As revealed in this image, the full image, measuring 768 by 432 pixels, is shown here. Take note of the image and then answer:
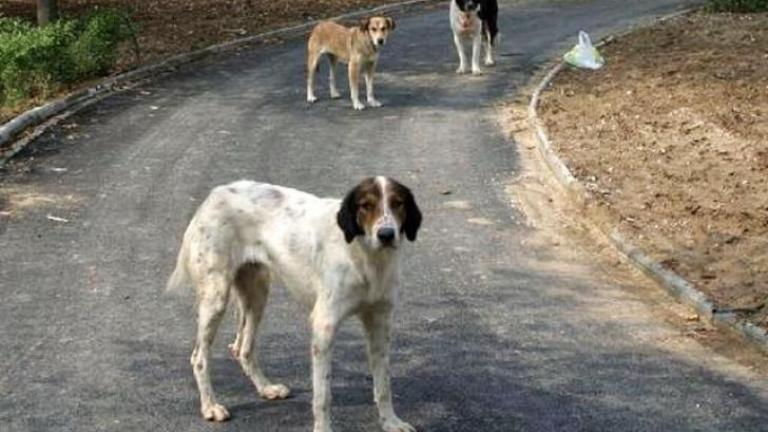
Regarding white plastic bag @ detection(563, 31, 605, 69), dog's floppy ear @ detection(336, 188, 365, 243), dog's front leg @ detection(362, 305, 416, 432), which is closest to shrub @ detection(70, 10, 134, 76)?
white plastic bag @ detection(563, 31, 605, 69)

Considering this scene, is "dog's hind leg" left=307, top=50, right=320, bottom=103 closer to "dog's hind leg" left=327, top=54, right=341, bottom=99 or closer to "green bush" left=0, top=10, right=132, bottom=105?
"dog's hind leg" left=327, top=54, right=341, bottom=99

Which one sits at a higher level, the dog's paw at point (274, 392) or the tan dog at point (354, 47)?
the tan dog at point (354, 47)

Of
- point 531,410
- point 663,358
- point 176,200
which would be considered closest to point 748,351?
point 663,358

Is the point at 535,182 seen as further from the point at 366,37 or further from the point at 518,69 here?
the point at 518,69

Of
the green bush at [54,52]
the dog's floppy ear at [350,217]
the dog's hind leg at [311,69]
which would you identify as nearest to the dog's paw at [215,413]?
the dog's floppy ear at [350,217]

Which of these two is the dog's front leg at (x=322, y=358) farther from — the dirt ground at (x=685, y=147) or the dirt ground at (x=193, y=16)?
the dirt ground at (x=193, y=16)

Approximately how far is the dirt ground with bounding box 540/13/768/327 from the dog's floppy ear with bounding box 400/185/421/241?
10.8 ft

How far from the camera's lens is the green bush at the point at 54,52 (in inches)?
685

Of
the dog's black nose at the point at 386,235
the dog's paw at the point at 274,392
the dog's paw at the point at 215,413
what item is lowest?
the dog's paw at the point at 274,392

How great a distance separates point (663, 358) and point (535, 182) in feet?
17.5

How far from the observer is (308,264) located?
6238 mm

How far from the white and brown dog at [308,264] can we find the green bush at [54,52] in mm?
11636

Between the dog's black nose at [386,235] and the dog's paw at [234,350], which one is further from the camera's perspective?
the dog's paw at [234,350]

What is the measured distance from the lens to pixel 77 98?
58.9ft
